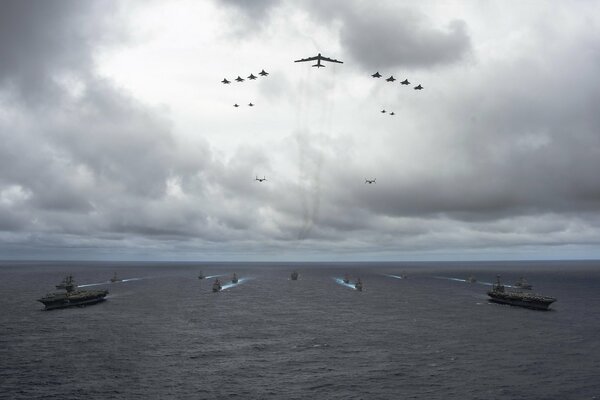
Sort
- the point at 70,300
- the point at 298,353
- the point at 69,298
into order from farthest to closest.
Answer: the point at 70,300 → the point at 69,298 → the point at 298,353

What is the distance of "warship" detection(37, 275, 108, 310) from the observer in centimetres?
15250

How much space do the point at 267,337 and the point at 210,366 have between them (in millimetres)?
26570

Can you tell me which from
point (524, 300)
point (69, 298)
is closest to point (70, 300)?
point (69, 298)

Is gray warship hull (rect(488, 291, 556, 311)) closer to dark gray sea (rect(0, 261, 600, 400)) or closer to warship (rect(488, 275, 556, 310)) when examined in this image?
warship (rect(488, 275, 556, 310))

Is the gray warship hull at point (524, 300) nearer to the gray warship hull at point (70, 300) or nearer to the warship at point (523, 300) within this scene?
the warship at point (523, 300)

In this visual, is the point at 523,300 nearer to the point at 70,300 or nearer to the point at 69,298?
the point at 70,300

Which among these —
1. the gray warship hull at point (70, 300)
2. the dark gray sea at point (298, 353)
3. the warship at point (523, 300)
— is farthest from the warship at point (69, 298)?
the warship at point (523, 300)

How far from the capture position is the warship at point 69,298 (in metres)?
152

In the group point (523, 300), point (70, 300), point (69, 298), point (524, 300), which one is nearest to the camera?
point (69, 298)

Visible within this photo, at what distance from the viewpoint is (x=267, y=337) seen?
346 feet

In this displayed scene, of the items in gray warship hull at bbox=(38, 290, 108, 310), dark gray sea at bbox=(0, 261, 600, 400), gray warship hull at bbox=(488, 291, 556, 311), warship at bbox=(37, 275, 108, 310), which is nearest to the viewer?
dark gray sea at bbox=(0, 261, 600, 400)

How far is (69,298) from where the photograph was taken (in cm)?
15800

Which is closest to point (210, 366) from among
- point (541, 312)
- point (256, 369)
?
point (256, 369)

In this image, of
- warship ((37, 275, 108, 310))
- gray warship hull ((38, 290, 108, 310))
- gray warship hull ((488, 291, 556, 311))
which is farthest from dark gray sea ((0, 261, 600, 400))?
warship ((37, 275, 108, 310))
